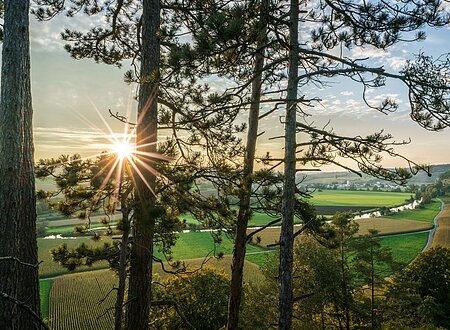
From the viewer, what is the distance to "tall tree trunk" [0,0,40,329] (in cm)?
338

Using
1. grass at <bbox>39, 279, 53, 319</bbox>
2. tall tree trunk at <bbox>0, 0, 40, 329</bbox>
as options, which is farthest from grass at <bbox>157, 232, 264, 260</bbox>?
tall tree trunk at <bbox>0, 0, 40, 329</bbox>

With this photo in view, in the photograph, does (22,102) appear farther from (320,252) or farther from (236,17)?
(320,252)

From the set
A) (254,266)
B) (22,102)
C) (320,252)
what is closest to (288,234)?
(22,102)

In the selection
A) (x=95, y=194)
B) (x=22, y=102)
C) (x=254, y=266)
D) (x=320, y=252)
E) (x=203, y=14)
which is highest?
(x=203, y=14)

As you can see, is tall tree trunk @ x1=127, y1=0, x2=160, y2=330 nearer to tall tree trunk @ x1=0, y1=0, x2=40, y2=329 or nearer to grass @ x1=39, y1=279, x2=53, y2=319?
tall tree trunk @ x1=0, y1=0, x2=40, y2=329

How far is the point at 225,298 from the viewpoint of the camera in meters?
16.6

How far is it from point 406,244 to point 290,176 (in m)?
49.3

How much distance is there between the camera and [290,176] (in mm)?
5438

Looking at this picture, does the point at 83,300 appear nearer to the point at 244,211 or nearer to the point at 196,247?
the point at 196,247

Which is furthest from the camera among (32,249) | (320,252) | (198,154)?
(320,252)

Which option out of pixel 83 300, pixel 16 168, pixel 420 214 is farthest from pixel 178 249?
pixel 420 214

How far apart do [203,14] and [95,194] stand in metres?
3.87

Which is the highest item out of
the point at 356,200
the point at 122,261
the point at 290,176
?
the point at 290,176

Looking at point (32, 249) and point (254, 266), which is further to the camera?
point (254, 266)
